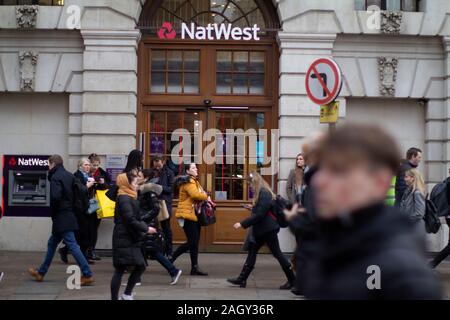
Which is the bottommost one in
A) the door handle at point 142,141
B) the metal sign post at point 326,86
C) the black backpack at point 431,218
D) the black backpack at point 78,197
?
the black backpack at point 431,218

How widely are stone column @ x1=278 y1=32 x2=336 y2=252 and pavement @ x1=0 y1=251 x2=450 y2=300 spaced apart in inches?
74.6

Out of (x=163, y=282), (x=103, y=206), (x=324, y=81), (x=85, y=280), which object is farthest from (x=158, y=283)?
(x=324, y=81)

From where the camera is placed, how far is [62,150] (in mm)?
15602

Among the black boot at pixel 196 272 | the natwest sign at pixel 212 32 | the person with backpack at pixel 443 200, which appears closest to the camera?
the black boot at pixel 196 272

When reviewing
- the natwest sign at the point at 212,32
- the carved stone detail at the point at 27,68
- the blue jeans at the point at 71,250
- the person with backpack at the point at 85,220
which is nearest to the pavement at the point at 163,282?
the blue jeans at the point at 71,250

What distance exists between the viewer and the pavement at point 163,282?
34.5ft

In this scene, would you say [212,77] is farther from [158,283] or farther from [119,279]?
[119,279]

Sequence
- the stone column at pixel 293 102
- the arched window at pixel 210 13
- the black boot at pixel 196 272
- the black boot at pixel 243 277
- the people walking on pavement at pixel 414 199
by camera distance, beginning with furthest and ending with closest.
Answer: the arched window at pixel 210 13, the stone column at pixel 293 102, the black boot at pixel 196 272, the people walking on pavement at pixel 414 199, the black boot at pixel 243 277

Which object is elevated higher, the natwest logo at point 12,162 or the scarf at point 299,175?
the natwest logo at point 12,162

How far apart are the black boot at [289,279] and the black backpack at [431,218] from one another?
2.52 meters

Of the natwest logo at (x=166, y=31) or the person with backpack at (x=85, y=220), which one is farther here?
the natwest logo at (x=166, y=31)

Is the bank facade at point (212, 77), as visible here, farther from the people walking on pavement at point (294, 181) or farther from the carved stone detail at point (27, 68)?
the people walking on pavement at point (294, 181)
